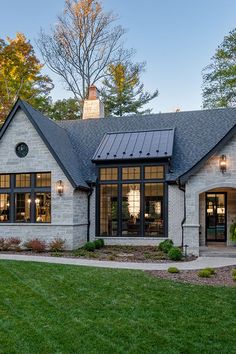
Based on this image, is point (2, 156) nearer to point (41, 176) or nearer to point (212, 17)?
point (41, 176)

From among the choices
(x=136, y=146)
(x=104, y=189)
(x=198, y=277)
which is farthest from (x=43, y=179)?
(x=198, y=277)

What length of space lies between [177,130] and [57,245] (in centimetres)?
828

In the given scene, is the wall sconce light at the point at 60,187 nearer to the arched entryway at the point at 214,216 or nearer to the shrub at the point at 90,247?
the shrub at the point at 90,247

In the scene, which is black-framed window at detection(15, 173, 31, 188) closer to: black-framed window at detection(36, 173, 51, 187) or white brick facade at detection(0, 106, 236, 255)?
white brick facade at detection(0, 106, 236, 255)

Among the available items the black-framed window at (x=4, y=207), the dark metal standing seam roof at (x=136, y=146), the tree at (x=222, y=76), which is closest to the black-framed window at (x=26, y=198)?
the black-framed window at (x=4, y=207)

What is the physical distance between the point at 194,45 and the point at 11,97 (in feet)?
46.6

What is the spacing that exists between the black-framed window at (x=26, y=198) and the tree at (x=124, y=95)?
19.7 meters

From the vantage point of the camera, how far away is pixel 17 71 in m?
26.4

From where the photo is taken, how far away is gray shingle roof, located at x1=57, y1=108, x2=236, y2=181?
53.4 feet

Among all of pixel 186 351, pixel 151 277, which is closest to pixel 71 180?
pixel 151 277

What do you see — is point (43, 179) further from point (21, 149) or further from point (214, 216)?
point (214, 216)

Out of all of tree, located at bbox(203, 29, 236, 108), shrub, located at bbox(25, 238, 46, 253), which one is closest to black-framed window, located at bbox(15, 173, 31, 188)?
shrub, located at bbox(25, 238, 46, 253)

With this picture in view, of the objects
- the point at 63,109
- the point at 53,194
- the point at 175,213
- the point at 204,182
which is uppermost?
the point at 63,109

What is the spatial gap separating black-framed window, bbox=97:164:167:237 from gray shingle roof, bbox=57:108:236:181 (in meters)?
0.75
